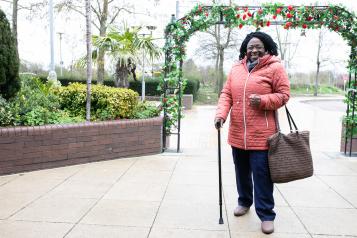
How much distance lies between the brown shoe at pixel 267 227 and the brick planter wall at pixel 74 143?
3.44 metres

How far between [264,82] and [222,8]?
12.1 feet

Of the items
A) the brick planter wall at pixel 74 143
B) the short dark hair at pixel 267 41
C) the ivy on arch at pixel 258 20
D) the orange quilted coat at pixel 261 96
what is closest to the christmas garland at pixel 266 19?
the ivy on arch at pixel 258 20

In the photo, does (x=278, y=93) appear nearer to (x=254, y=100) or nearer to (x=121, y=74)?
(x=254, y=100)

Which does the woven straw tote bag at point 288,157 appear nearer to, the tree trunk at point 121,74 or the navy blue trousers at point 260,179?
the navy blue trousers at point 260,179

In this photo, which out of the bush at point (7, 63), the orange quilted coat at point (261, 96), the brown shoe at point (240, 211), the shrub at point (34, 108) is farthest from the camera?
the shrub at point (34, 108)

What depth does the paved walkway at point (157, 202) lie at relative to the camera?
11.7ft

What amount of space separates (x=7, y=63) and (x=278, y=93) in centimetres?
409

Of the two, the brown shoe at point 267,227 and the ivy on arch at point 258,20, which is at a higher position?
the ivy on arch at point 258,20

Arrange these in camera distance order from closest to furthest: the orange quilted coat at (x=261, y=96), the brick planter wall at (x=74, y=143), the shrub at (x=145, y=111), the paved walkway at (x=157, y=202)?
the orange quilted coat at (x=261, y=96) < the paved walkway at (x=157, y=202) < the brick planter wall at (x=74, y=143) < the shrub at (x=145, y=111)

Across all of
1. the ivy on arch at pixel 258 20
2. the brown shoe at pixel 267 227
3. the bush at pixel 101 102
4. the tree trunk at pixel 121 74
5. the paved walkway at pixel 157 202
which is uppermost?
the ivy on arch at pixel 258 20

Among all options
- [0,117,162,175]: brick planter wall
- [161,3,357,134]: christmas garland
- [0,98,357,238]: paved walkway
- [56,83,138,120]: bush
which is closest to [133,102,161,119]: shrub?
[56,83,138,120]: bush

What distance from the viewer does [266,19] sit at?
22.1 feet

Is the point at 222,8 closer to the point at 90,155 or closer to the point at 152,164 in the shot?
the point at 152,164

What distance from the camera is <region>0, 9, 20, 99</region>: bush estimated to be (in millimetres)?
5578
